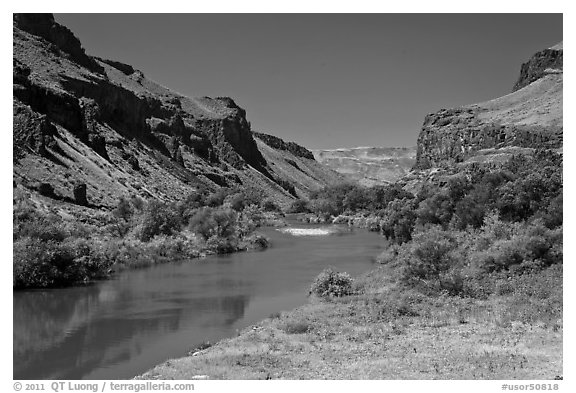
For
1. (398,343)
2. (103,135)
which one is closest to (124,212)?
(398,343)

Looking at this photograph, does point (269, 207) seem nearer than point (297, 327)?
No

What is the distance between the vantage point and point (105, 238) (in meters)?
42.2

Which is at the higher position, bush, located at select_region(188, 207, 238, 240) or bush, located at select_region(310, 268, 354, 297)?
bush, located at select_region(188, 207, 238, 240)

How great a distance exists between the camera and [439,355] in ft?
52.9

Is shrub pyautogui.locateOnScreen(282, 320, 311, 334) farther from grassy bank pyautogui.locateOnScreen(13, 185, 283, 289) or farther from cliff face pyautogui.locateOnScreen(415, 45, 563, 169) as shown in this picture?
cliff face pyautogui.locateOnScreen(415, 45, 563, 169)

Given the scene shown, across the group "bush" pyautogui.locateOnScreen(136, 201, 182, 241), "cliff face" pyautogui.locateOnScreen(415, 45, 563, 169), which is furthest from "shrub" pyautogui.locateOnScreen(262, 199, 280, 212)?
"bush" pyautogui.locateOnScreen(136, 201, 182, 241)

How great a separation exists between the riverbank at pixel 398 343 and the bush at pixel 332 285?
83.6 inches

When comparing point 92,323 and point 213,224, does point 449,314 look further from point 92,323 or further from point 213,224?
point 213,224

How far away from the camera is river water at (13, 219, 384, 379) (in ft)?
63.6

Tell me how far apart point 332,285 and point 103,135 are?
70050 mm

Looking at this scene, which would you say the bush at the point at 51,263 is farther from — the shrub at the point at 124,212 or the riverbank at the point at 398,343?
the shrub at the point at 124,212

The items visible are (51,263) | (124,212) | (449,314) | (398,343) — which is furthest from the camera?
(124,212)

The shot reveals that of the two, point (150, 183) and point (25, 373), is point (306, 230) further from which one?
point (25, 373)

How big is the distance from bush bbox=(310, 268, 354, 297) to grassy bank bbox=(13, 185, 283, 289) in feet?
46.7
